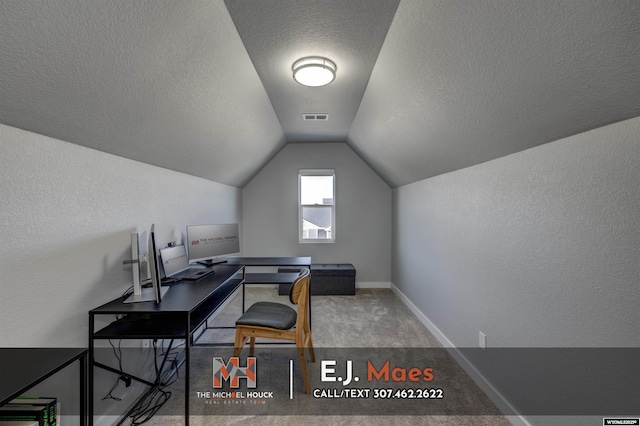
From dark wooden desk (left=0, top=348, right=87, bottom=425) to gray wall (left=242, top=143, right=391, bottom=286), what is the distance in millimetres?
3936

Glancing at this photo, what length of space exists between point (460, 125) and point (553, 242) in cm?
94

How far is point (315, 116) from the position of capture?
3.44 meters

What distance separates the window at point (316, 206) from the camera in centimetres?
511

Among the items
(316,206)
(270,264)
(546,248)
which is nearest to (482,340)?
(546,248)

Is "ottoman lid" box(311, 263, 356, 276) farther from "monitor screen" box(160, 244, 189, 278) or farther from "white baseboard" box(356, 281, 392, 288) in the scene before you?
"monitor screen" box(160, 244, 189, 278)

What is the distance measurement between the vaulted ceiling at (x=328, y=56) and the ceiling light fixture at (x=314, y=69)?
0.06 metres

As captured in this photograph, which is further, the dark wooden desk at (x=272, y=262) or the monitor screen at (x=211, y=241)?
the dark wooden desk at (x=272, y=262)

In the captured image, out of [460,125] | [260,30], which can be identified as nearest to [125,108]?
[260,30]

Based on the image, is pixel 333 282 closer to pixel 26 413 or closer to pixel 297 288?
pixel 297 288

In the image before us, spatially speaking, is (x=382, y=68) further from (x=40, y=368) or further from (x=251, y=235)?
(x=251, y=235)

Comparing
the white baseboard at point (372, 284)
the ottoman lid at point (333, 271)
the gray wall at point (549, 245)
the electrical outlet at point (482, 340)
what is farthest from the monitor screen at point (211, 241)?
A: the electrical outlet at point (482, 340)

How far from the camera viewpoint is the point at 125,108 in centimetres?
156

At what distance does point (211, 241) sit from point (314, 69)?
2178 mm

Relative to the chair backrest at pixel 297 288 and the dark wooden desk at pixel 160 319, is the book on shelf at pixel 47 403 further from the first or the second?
the chair backrest at pixel 297 288
